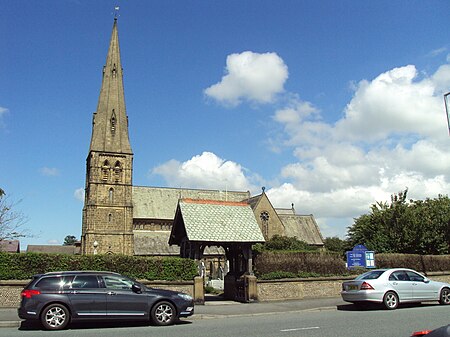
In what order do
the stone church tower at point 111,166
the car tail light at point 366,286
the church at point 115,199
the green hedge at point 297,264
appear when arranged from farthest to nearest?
the stone church tower at point 111,166
the church at point 115,199
the green hedge at point 297,264
the car tail light at point 366,286

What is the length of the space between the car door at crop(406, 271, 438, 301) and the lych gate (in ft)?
22.4

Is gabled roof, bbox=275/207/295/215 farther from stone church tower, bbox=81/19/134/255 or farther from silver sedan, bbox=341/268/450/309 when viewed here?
silver sedan, bbox=341/268/450/309

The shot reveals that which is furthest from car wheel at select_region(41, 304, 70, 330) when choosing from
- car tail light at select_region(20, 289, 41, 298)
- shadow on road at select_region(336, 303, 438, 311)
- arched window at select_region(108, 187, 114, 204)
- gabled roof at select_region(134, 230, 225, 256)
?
gabled roof at select_region(134, 230, 225, 256)

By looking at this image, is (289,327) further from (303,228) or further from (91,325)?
(303,228)

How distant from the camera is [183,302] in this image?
12.8 metres

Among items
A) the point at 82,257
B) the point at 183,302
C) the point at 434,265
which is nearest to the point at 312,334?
the point at 183,302

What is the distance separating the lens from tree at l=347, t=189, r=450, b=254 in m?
29.0

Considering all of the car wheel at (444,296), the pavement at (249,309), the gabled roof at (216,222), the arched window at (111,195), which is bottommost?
the pavement at (249,309)

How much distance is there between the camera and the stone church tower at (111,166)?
57.4m

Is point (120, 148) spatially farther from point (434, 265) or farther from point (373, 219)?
point (434, 265)

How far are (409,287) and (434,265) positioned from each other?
1013 centimetres

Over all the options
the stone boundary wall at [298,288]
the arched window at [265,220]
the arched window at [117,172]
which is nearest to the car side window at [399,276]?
the stone boundary wall at [298,288]

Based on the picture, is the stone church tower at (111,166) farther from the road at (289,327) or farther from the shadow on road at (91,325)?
the road at (289,327)

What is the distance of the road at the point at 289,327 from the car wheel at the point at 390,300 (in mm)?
1128
